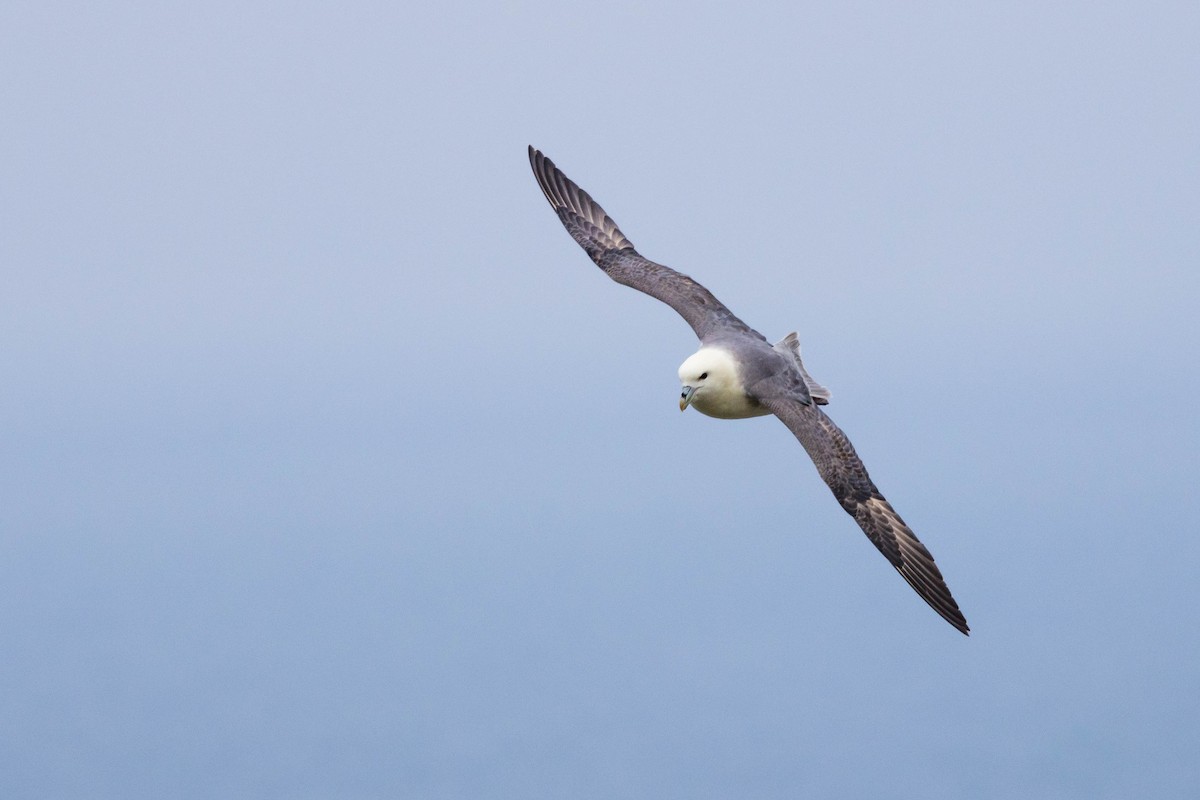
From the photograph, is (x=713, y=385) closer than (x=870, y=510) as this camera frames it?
No

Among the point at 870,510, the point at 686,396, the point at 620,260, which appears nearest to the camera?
the point at 870,510

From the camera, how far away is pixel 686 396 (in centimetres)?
1214

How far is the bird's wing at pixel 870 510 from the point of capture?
1148 centimetres

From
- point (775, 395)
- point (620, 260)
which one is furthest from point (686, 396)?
point (620, 260)

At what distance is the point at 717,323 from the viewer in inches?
527

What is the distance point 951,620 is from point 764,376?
2.61 metres

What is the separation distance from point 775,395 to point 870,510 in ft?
4.20

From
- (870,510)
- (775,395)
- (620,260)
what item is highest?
(620,260)

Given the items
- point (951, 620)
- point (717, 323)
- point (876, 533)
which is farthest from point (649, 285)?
point (951, 620)

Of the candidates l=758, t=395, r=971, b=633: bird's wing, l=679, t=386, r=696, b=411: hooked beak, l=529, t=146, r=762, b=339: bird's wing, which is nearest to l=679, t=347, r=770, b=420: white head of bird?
l=679, t=386, r=696, b=411: hooked beak

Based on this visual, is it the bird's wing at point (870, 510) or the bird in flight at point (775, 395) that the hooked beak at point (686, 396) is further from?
the bird's wing at point (870, 510)

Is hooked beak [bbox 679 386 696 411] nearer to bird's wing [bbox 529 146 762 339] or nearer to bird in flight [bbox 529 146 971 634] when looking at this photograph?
bird in flight [bbox 529 146 971 634]

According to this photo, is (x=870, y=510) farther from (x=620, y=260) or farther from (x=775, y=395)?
(x=620, y=260)

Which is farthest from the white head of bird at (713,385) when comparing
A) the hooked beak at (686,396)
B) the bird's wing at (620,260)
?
the bird's wing at (620,260)
